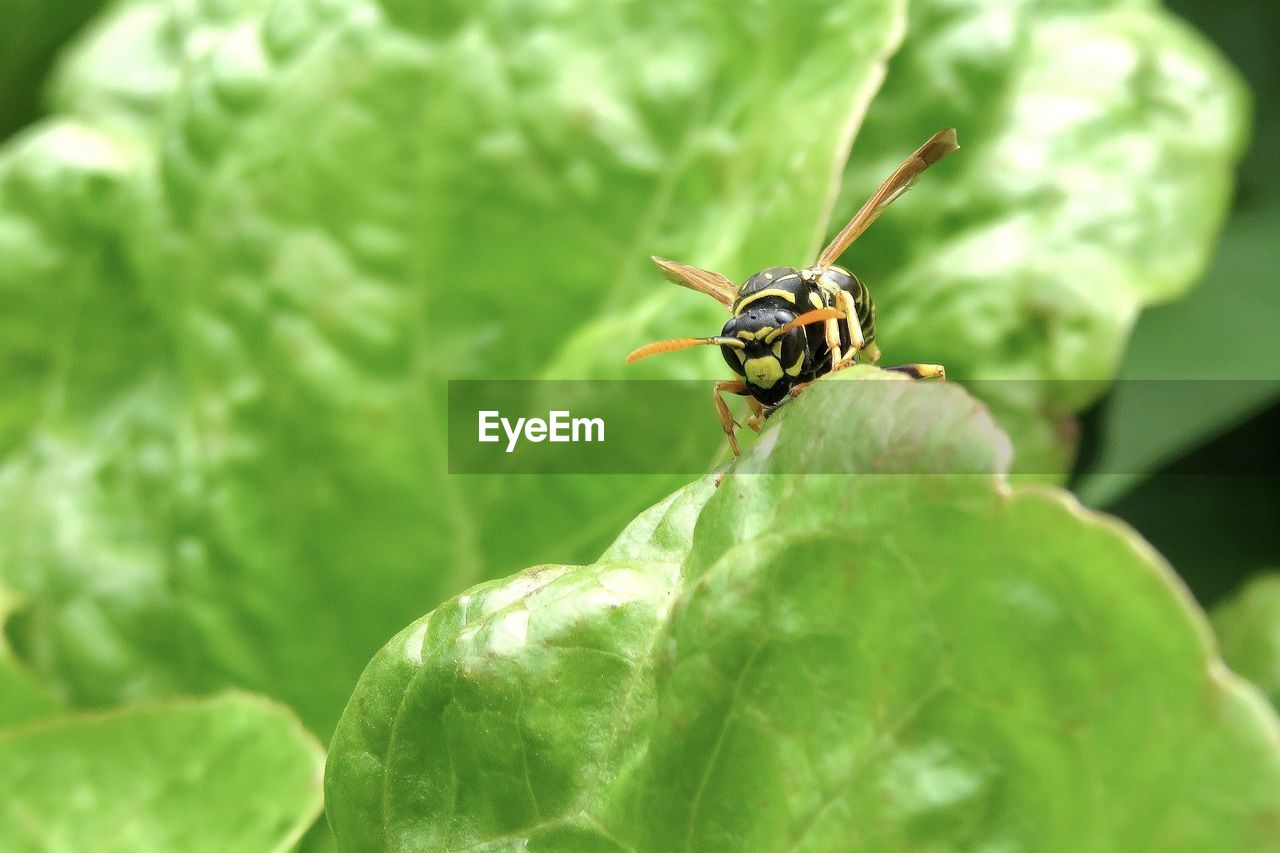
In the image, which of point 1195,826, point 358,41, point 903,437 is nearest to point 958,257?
point 358,41

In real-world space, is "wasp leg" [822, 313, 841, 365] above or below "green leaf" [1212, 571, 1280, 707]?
above

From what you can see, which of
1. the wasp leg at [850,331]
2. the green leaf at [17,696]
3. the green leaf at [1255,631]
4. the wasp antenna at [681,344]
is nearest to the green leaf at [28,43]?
the green leaf at [17,696]

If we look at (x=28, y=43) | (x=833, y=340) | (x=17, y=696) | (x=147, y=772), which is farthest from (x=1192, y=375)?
(x=28, y=43)

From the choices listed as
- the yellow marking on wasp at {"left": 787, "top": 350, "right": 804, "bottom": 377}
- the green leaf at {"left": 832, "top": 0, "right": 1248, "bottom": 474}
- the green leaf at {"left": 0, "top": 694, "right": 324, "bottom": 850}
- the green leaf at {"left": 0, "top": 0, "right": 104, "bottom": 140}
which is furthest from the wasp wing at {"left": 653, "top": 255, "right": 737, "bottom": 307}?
the green leaf at {"left": 0, "top": 0, "right": 104, "bottom": 140}

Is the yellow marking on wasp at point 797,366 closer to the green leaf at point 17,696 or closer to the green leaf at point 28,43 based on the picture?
the green leaf at point 17,696

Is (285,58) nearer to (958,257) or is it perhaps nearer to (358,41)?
(358,41)

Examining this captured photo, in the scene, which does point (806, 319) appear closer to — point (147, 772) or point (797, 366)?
point (797, 366)

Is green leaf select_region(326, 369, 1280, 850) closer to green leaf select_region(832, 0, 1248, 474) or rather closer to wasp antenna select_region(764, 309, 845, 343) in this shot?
wasp antenna select_region(764, 309, 845, 343)
